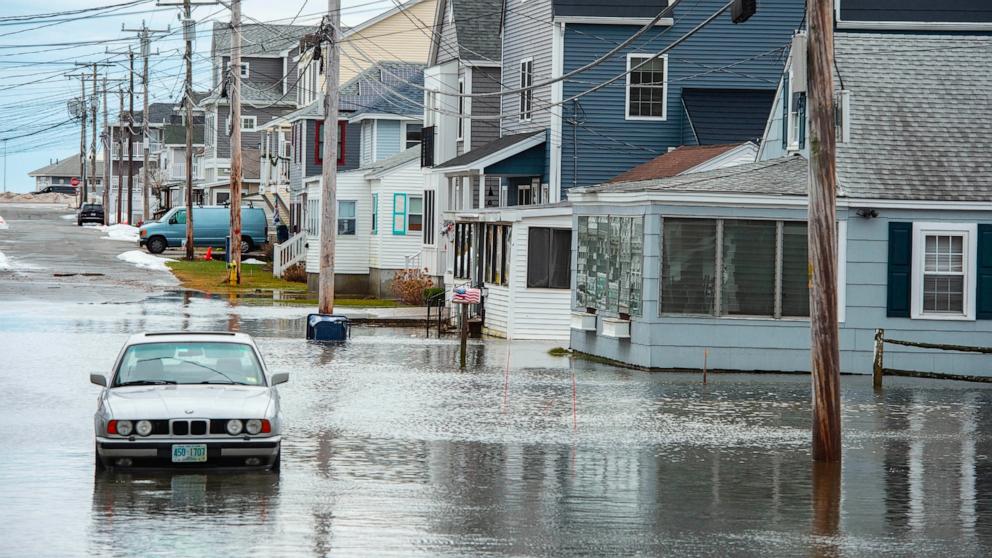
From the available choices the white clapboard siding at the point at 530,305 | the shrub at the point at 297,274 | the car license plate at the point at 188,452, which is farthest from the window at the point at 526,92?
→ the car license plate at the point at 188,452

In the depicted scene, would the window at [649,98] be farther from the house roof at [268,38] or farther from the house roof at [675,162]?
the house roof at [268,38]

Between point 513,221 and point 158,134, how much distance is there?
132 metres

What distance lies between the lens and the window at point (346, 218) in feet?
184

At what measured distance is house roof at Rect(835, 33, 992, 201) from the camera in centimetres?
2828

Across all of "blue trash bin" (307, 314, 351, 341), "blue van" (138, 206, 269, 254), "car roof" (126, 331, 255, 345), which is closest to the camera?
"car roof" (126, 331, 255, 345)

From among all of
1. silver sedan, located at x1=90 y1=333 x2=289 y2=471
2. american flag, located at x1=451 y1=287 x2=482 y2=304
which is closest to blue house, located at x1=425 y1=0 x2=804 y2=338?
american flag, located at x1=451 y1=287 x2=482 y2=304

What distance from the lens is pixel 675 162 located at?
128 feet

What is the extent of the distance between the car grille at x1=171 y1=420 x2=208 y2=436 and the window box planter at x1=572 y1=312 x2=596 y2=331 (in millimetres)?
16699

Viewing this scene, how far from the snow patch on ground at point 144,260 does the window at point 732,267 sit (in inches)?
1479

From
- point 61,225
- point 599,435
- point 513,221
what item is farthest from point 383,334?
point 61,225

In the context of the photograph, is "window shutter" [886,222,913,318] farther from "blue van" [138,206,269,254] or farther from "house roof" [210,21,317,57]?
"house roof" [210,21,317,57]

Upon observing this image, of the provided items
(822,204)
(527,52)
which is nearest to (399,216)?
(527,52)

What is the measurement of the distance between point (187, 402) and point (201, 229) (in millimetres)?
61551

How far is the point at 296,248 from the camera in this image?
199ft
